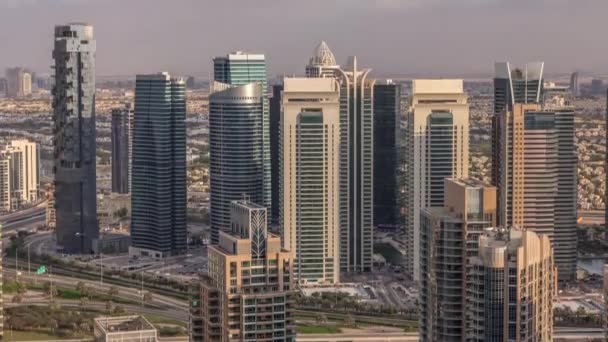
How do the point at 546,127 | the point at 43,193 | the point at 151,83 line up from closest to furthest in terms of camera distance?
the point at 546,127 → the point at 151,83 → the point at 43,193

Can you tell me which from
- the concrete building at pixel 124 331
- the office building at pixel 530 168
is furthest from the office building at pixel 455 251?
the office building at pixel 530 168

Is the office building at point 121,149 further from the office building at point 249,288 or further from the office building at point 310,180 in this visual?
the office building at point 249,288

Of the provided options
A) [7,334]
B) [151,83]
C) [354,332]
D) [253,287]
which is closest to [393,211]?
[151,83]

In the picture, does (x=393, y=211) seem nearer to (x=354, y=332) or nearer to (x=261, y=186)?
(x=261, y=186)

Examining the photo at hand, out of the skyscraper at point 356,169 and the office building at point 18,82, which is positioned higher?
the office building at point 18,82

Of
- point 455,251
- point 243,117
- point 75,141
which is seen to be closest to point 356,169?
point 243,117

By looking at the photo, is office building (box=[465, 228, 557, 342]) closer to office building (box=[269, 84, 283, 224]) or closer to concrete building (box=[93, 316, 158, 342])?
concrete building (box=[93, 316, 158, 342])

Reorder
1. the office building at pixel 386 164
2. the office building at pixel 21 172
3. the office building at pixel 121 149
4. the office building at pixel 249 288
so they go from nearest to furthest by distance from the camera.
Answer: the office building at pixel 249 288 → the office building at pixel 386 164 → the office building at pixel 121 149 → the office building at pixel 21 172

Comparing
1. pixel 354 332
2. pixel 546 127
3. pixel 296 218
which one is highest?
pixel 546 127
